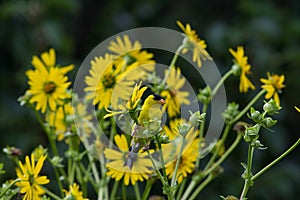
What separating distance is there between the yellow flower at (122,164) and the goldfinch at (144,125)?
2cm

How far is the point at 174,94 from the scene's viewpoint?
59 cm

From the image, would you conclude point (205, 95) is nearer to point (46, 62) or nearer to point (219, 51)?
point (46, 62)

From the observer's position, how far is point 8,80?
143 cm

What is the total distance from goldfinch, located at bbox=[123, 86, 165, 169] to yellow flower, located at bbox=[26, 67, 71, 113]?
0.14m

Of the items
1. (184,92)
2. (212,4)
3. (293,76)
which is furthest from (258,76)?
(184,92)

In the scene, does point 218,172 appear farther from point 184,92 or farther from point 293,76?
point 293,76

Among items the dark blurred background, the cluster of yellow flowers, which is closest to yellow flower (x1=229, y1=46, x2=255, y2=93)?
the cluster of yellow flowers

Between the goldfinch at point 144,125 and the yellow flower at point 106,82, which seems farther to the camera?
the yellow flower at point 106,82

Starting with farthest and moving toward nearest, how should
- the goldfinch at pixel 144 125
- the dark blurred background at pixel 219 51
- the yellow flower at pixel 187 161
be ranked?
the dark blurred background at pixel 219 51 → the yellow flower at pixel 187 161 → the goldfinch at pixel 144 125

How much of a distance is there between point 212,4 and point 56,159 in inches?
44.9

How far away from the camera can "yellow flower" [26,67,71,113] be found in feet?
1.88

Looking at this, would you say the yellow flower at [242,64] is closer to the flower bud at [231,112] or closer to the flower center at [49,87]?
the flower bud at [231,112]

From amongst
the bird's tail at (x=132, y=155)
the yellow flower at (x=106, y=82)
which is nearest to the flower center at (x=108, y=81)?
the yellow flower at (x=106, y=82)

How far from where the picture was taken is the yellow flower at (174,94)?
1.89 ft
